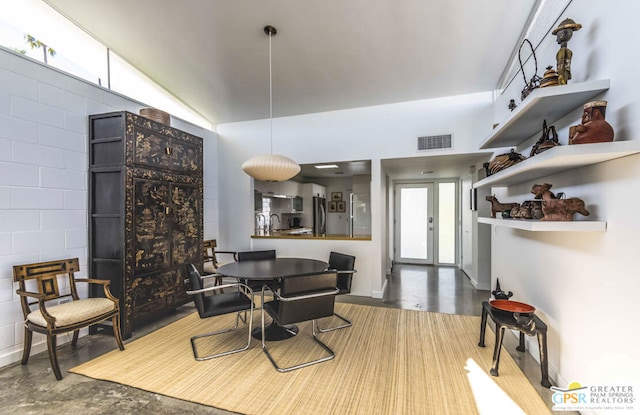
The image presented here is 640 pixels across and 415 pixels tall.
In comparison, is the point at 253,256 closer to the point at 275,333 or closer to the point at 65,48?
the point at 275,333

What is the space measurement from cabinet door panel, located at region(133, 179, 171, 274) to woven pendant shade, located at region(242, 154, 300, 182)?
123 cm

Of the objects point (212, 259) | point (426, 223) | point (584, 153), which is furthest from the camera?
point (426, 223)

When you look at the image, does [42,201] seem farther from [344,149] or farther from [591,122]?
[591,122]

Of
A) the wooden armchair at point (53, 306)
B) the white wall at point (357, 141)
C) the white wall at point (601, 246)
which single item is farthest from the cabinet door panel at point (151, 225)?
the white wall at point (601, 246)

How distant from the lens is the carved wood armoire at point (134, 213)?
302 cm

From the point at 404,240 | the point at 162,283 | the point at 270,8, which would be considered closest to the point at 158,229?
the point at 162,283

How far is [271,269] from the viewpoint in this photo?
295 centimetres

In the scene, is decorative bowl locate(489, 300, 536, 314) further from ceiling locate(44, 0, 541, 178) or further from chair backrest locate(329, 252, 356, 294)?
ceiling locate(44, 0, 541, 178)

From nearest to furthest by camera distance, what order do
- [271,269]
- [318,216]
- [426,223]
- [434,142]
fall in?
[271,269] < [434,142] < [426,223] < [318,216]

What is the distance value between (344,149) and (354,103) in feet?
2.39

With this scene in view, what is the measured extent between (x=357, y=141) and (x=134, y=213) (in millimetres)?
3251

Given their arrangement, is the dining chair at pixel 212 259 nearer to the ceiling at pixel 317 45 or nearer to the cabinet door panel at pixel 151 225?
the cabinet door panel at pixel 151 225

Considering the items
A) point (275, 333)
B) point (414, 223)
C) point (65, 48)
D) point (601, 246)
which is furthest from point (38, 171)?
point (414, 223)

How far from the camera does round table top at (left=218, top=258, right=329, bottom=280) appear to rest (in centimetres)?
265
